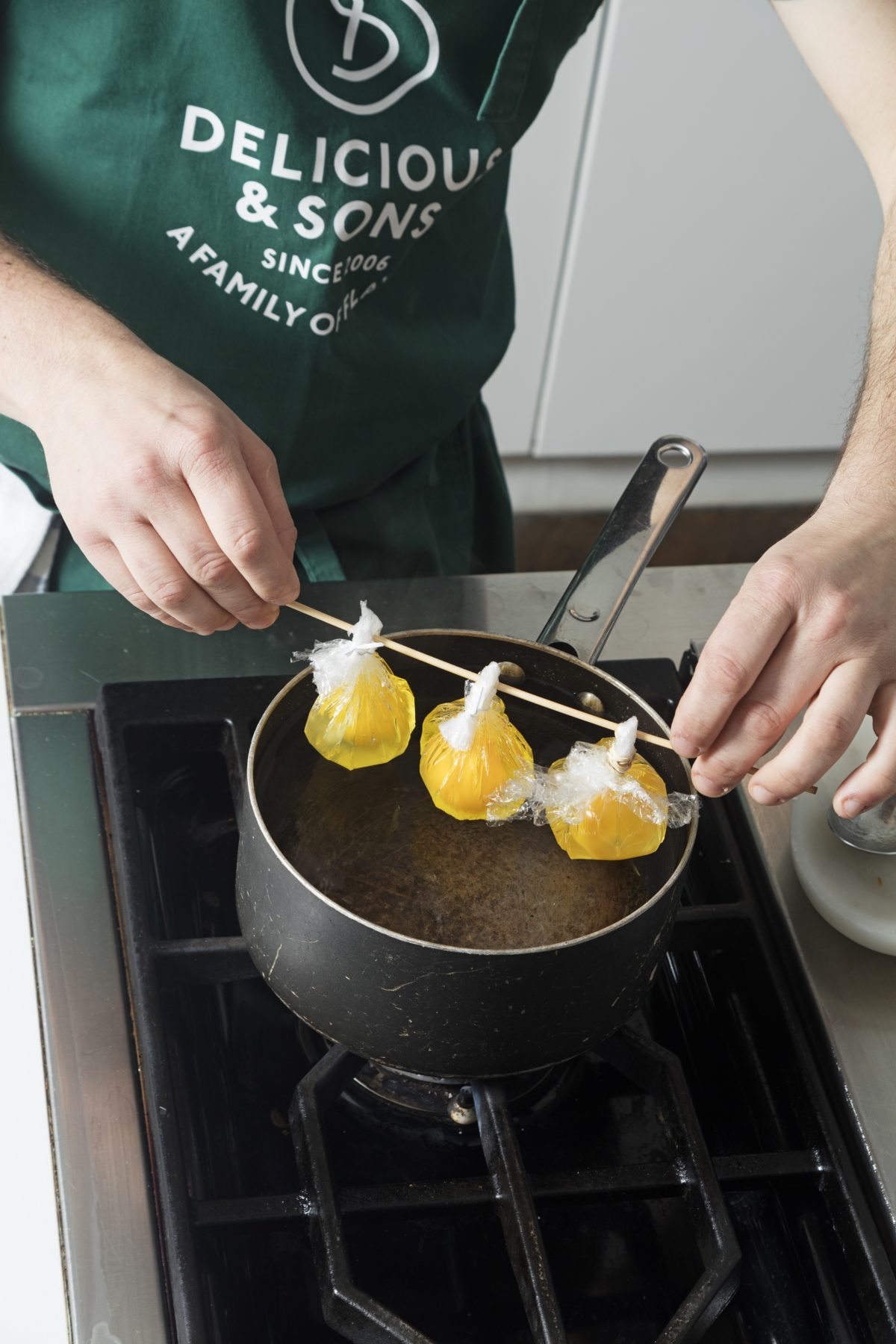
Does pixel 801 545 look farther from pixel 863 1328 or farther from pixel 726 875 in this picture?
pixel 863 1328

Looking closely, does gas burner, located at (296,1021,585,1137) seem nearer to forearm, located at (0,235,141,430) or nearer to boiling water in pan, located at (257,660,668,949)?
boiling water in pan, located at (257,660,668,949)

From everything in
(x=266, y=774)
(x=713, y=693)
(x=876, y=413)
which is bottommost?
(x=266, y=774)

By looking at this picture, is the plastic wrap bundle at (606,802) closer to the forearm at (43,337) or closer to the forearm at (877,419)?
the forearm at (877,419)

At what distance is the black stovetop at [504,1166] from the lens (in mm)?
609

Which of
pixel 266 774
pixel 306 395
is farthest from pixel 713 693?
pixel 306 395

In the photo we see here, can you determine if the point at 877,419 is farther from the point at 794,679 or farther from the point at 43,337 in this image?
the point at 43,337

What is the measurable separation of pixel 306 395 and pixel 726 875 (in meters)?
0.49

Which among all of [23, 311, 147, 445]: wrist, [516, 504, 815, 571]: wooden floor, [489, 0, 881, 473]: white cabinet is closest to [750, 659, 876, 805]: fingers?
[23, 311, 147, 445]: wrist

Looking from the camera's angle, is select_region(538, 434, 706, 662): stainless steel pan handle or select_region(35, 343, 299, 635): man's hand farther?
select_region(538, 434, 706, 662): stainless steel pan handle

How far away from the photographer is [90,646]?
87 centimetres

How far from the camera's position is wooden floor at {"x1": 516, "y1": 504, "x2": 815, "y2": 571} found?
2.35 meters

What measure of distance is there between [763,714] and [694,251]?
1458mm

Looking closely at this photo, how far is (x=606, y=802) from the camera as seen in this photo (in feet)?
2.19

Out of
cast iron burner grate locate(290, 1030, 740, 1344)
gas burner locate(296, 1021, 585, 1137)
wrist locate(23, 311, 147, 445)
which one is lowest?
gas burner locate(296, 1021, 585, 1137)
